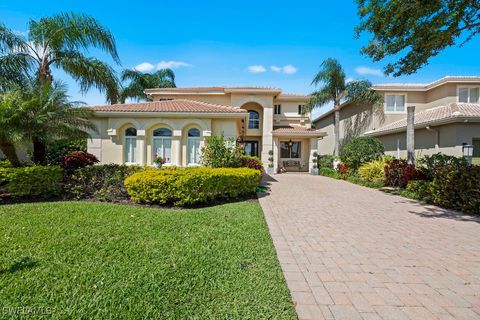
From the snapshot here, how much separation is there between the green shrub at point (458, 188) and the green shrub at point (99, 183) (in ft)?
38.8

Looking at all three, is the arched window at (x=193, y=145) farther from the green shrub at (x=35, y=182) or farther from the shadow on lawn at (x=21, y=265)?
the shadow on lawn at (x=21, y=265)

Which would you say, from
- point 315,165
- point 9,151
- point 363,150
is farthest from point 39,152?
point 315,165

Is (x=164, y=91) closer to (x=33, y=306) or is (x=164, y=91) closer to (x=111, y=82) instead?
(x=111, y=82)

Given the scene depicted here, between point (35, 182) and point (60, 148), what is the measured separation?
5934 mm

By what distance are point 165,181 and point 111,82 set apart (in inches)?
356

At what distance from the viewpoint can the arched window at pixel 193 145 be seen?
14398 mm

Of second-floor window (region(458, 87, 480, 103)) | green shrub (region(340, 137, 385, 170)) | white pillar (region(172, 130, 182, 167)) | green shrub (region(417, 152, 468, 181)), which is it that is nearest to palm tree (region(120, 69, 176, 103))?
white pillar (region(172, 130, 182, 167))

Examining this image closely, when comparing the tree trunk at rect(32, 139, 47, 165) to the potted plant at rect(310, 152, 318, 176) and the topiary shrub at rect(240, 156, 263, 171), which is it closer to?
the topiary shrub at rect(240, 156, 263, 171)

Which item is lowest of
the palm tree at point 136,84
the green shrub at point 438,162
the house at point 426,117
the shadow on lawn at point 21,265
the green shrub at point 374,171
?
the shadow on lawn at point 21,265

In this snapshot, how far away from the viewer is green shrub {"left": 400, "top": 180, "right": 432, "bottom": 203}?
32.1 ft

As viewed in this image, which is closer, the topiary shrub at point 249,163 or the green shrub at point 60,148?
the green shrub at point 60,148

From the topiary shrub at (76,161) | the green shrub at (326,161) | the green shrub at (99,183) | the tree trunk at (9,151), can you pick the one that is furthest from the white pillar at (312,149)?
the tree trunk at (9,151)

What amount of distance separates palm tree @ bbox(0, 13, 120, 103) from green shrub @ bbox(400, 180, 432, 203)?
16.7 metres

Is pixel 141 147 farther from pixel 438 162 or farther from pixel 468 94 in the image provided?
pixel 468 94
